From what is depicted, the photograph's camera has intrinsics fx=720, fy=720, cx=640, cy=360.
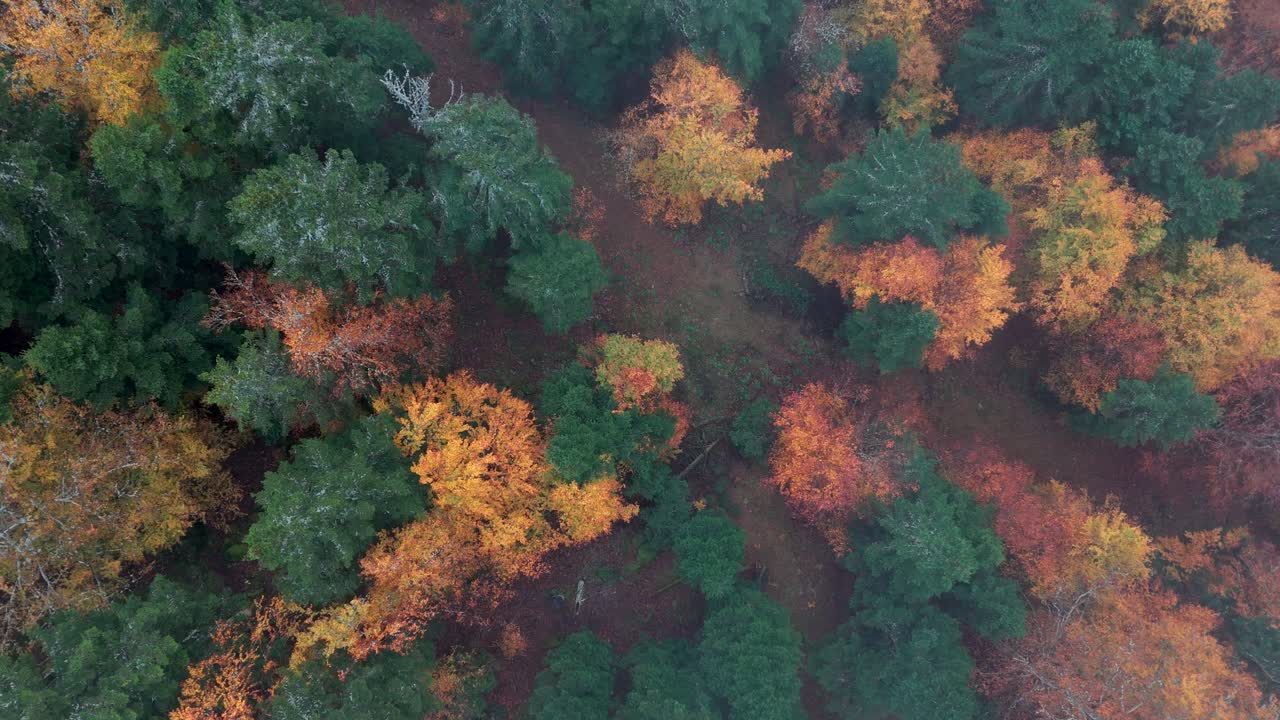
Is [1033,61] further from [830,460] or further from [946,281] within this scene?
[830,460]

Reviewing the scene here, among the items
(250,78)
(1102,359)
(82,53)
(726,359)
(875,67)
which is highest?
(250,78)

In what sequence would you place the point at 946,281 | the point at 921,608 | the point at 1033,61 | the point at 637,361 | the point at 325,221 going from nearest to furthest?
1. the point at 325,221
2. the point at 637,361
3. the point at 921,608
4. the point at 946,281
5. the point at 1033,61

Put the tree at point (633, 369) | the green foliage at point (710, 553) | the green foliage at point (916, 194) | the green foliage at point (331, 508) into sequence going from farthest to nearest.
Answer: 1. the green foliage at point (916, 194)
2. the green foliage at point (710, 553)
3. the tree at point (633, 369)
4. the green foliage at point (331, 508)

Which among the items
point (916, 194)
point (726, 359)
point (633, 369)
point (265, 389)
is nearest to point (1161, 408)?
point (916, 194)

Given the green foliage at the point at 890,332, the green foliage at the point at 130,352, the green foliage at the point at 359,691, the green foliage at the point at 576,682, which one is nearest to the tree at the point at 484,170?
the green foliage at the point at 130,352

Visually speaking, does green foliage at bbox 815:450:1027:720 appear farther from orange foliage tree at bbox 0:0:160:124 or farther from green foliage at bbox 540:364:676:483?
orange foliage tree at bbox 0:0:160:124

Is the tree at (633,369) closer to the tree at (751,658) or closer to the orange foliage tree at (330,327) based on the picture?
the orange foliage tree at (330,327)

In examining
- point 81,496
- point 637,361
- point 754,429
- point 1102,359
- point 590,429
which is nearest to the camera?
point 81,496
